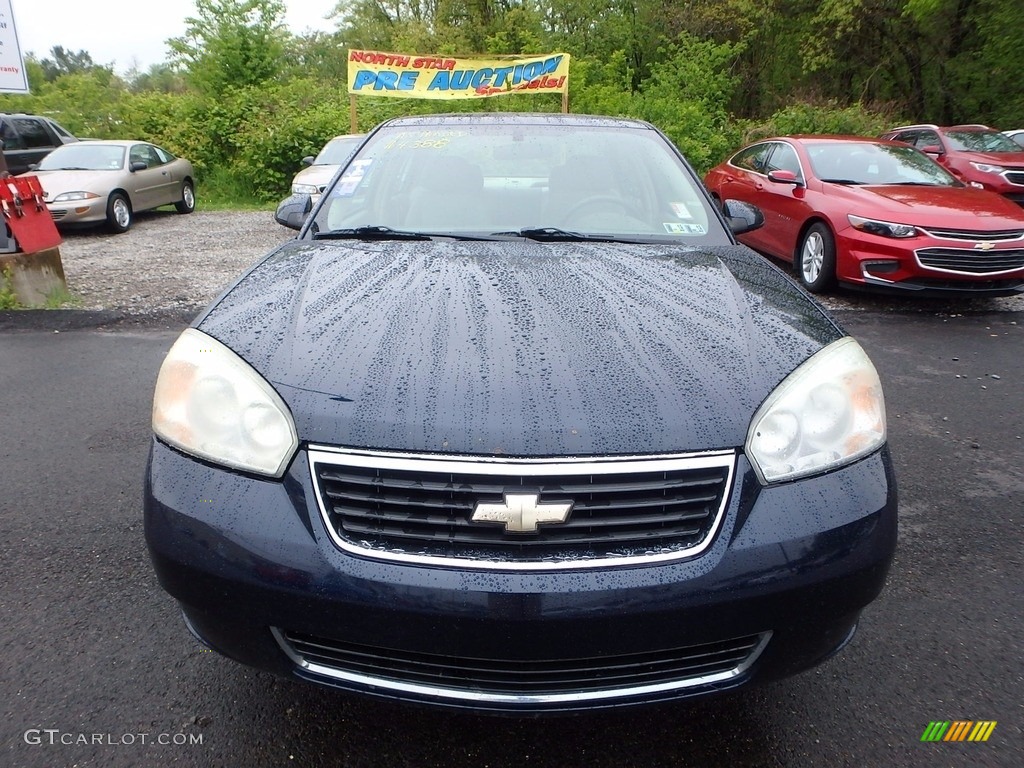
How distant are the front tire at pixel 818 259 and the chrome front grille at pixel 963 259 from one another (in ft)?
2.52

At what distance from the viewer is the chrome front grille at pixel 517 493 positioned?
1.44 meters

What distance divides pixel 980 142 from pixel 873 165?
650 cm

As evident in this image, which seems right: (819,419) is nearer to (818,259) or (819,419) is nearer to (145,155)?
(818,259)

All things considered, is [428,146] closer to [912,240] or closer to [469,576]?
[469,576]

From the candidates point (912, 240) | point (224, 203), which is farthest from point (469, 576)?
point (224, 203)

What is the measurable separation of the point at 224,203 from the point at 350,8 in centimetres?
2693

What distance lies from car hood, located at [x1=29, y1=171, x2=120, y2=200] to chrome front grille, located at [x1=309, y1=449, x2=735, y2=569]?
35.5ft

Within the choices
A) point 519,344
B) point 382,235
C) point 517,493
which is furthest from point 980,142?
point 517,493

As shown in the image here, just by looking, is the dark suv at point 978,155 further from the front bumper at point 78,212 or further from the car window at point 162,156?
the car window at point 162,156

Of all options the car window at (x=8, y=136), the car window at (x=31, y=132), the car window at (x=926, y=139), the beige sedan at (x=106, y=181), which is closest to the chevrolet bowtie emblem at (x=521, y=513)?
the beige sedan at (x=106, y=181)

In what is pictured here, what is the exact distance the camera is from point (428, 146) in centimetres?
308

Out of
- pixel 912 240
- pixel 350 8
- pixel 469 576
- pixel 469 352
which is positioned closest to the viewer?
pixel 469 576

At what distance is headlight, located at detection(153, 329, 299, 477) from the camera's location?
5.11 feet

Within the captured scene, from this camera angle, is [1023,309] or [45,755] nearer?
[45,755]
